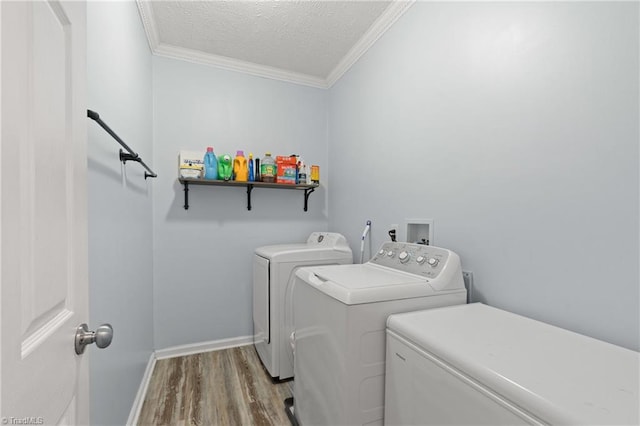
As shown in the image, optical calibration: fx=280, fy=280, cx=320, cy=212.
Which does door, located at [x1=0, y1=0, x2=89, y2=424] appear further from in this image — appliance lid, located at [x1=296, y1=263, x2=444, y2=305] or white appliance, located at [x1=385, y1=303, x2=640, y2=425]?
white appliance, located at [x1=385, y1=303, x2=640, y2=425]

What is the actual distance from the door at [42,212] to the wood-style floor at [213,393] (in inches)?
48.0

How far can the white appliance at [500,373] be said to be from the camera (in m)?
0.59

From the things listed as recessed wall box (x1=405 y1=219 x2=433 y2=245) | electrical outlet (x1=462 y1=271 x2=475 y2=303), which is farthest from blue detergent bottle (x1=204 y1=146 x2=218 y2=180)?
electrical outlet (x1=462 y1=271 x2=475 y2=303)

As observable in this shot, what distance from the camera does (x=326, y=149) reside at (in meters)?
2.89

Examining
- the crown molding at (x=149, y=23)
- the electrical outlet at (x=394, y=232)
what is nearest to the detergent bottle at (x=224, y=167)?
the crown molding at (x=149, y=23)

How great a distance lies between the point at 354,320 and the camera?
1057 millimetres

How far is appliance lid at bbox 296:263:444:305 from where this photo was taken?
3.55ft

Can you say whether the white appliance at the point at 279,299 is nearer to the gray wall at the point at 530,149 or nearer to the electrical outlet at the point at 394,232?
the electrical outlet at the point at 394,232

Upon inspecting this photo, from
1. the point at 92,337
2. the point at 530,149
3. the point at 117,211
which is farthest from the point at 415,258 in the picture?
the point at 117,211

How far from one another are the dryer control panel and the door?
1248 millimetres

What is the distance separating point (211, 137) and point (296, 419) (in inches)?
86.8

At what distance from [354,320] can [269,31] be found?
6.93ft

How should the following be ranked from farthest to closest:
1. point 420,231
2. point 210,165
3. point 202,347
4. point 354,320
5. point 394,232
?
point 202,347, point 210,165, point 394,232, point 420,231, point 354,320

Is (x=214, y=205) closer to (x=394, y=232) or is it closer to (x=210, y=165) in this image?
(x=210, y=165)
